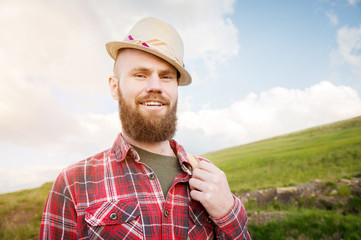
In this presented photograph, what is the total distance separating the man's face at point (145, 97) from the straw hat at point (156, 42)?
0.10 metres

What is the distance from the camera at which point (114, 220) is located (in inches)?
63.5

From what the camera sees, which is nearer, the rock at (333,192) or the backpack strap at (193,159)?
the backpack strap at (193,159)

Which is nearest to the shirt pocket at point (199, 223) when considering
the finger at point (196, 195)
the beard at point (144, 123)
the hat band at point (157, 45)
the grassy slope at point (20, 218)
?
the finger at point (196, 195)

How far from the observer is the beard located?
212 cm

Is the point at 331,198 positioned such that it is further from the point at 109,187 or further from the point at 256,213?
the point at 109,187

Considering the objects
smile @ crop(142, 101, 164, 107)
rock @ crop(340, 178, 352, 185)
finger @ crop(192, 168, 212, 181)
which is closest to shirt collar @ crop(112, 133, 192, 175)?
finger @ crop(192, 168, 212, 181)

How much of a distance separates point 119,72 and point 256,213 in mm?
6569

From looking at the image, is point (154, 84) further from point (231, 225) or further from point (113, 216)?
point (231, 225)

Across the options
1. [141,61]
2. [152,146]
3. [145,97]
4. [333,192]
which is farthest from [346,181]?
[141,61]

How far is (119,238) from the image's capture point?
1577 millimetres

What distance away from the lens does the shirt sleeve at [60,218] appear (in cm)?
162

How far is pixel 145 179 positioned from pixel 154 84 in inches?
38.5

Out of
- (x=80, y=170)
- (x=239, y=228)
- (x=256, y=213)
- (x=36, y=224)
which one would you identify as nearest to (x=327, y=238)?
(x=256, y=213)

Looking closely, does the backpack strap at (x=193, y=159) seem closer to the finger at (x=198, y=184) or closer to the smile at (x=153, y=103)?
the finger at (x=198, y=184)
